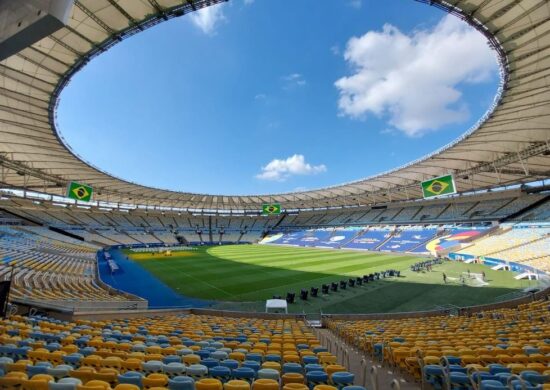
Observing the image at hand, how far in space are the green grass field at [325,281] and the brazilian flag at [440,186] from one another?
803cm

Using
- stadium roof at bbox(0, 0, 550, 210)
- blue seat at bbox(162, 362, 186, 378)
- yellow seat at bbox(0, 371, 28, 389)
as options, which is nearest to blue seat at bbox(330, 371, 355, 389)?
blue seat at bbox(162, 362, 186, 378)

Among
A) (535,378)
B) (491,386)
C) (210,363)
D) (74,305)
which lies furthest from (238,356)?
(74,305)

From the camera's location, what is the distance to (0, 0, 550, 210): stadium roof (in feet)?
43.6

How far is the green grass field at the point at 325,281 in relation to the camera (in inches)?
800

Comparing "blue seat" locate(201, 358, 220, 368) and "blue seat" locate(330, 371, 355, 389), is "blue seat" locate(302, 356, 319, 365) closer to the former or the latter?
"blue seat" locate(330, 371, 355, 389)

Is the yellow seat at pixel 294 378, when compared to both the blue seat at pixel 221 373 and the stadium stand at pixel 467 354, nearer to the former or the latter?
the blue seat at pixel 221 373

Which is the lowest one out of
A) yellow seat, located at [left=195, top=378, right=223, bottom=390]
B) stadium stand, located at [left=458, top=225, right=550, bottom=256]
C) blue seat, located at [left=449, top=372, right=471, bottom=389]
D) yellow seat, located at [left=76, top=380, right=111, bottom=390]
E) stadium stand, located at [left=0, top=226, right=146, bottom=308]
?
blue seat, located at [left=449, top=372, right=471, bottom=389]

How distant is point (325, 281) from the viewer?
27.8m

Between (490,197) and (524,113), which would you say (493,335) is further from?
(490,197)

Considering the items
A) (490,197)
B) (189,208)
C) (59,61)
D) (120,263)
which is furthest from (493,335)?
(189,208)

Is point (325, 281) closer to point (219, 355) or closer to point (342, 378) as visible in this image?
point (219, 355)

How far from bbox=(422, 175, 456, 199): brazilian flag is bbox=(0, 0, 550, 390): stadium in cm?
13

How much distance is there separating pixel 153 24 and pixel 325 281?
936 inches

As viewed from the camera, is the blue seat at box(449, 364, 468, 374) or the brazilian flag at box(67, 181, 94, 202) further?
the brazilian flag at box(67, 181, 94, 202)
